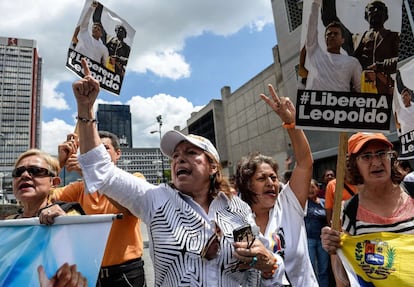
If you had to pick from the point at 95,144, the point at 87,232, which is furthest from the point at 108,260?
the point at 95,144

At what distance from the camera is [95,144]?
1.73m

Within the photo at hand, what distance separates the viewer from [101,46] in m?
3.18

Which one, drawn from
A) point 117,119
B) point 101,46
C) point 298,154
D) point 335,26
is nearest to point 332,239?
point 298,154

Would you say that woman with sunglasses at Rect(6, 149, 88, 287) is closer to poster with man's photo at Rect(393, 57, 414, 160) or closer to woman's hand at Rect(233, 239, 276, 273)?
woman's hand at Rect(233, 239, 276, 273)

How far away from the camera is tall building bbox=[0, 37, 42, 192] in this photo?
303 ft

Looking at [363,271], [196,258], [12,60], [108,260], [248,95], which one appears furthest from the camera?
[12,60]

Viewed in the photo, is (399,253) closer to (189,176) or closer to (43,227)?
(189,176)

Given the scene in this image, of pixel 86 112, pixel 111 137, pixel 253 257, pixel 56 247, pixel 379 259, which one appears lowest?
pixel 379 259

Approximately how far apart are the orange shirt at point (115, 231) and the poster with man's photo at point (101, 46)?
107cm

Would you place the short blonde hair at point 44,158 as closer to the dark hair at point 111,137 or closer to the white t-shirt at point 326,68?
the dark hair at point 111,137

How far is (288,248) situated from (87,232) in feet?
4.30

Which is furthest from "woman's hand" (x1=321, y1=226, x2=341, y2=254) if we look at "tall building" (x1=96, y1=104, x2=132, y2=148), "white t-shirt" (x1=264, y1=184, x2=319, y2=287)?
"tall building" (x1=96, y1=104, x2=132, y2=148)

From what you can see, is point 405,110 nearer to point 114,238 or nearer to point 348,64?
point 348,64

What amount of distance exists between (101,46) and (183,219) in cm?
219
